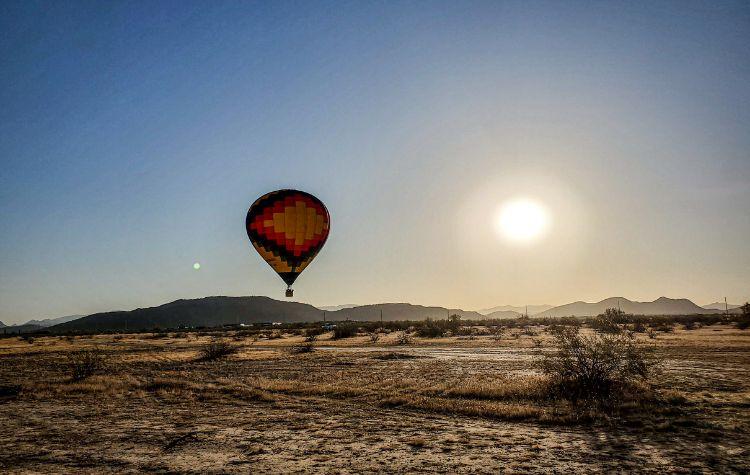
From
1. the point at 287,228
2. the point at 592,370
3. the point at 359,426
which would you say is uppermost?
the point at 287,228

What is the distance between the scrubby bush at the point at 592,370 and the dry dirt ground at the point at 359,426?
1.21 meters

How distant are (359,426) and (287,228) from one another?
1800 centimetres

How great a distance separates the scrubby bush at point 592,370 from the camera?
→ 15.7 metres

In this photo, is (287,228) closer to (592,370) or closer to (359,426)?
(359,426)

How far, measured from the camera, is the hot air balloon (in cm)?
2909

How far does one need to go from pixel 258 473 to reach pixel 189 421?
5482 millimetres

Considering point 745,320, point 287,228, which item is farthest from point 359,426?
point 745,320

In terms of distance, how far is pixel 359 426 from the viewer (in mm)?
12531

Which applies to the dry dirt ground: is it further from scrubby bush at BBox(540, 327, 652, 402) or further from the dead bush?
the dead bush

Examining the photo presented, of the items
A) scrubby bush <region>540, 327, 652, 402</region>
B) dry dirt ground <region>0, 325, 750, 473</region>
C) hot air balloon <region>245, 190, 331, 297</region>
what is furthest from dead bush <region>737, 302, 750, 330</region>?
hot air balloon <region>245, 190, 331, 297</region>

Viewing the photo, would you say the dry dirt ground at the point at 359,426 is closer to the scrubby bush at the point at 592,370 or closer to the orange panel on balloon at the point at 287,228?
the scrubby bush at the point at 592,370

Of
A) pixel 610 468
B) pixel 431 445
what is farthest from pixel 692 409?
pixel 431 445

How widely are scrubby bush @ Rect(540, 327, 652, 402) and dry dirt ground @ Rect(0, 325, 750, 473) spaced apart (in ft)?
3.98

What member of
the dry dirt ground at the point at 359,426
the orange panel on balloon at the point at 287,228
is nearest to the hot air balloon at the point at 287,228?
the orange panel on balloon at the point at 287,228
